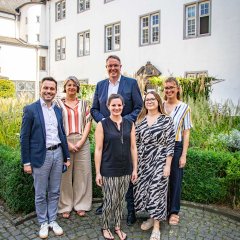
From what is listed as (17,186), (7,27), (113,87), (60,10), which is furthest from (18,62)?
(113,87)

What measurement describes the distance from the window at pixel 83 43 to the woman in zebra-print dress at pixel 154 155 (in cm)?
1952

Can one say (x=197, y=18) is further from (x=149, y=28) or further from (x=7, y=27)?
(x=7, y=27)

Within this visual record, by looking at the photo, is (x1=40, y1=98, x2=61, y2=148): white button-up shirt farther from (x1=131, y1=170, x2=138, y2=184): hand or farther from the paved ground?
the paved ground

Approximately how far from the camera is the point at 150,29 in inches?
718

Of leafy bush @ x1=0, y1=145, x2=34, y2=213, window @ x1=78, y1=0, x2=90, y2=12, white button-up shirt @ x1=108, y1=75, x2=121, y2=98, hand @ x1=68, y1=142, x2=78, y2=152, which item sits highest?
window @ x1=78, y1=0, x2=90, y2=12

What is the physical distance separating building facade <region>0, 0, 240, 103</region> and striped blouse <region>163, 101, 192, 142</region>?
10.9 meters

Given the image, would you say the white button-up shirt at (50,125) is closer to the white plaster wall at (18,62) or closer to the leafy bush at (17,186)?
the leafy bush at (17,186)

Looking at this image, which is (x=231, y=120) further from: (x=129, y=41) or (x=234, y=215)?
(x=129, y=41)

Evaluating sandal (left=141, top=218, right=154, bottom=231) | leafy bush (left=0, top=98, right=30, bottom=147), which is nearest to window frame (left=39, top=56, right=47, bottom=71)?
leafy bush (left=0, top=98, right=30, bottom=147)

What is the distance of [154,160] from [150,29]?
1561 cm

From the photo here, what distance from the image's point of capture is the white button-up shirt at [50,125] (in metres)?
3.78

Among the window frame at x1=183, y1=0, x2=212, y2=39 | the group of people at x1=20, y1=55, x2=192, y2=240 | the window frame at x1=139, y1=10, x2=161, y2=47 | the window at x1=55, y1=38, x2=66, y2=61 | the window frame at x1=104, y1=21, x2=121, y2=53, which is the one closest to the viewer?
the group of people at x1=20, y1=55, x2=192, y2=240

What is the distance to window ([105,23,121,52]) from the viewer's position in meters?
20.4

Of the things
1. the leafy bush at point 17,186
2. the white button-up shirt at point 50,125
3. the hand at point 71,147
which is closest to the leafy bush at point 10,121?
the leafy bush at point 17,186
